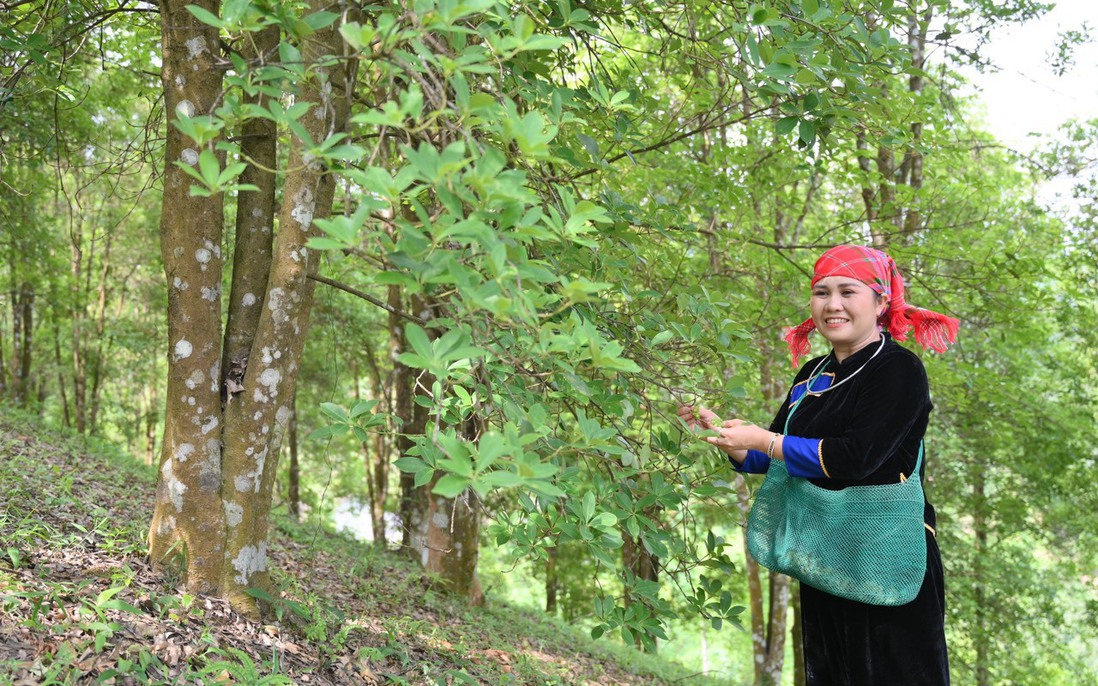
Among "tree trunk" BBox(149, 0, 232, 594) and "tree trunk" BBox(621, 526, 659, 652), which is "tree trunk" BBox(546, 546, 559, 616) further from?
"tree trunk" BBox(149, 0, 232, 594)

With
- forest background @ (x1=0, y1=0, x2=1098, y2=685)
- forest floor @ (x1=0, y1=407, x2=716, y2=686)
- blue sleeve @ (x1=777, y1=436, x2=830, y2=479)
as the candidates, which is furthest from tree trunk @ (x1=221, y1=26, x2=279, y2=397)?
blue sleeve @ (x1=777, y1=436, x2=830, y2=479)

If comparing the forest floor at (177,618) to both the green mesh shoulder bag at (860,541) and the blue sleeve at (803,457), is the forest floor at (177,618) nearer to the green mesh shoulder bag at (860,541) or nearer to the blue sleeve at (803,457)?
the green mesh shoulder bag at (860,541)

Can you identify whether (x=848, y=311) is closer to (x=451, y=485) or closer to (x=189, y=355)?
(x=451, y=485)

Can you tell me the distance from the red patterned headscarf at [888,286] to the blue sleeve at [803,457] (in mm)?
640

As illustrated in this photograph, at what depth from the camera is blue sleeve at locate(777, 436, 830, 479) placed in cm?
257

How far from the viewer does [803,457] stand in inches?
102

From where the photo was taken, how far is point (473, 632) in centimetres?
570

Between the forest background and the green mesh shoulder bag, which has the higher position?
the forest background

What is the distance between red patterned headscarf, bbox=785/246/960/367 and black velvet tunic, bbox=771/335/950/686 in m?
0.22

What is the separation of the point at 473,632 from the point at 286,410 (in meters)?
3.01

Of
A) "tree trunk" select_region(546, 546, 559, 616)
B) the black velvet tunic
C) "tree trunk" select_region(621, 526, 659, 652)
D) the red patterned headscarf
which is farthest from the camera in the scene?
"tree trunk" select_region(546, 546, 559, 616)

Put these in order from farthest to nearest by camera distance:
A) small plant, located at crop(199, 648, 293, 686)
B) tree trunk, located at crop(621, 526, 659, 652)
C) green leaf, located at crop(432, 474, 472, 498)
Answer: tree trunk, located at crop(621, 526, 659, 652) < small plant, located at crop(199, 648, 293, 686) < green leaf, located at crop(432, 474, 472, 498)

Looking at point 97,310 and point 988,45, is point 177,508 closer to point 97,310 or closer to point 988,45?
point 988,45

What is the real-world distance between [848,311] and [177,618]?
9.26 ft
